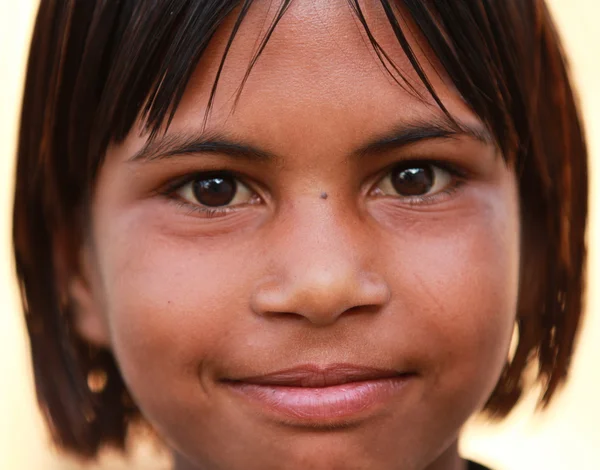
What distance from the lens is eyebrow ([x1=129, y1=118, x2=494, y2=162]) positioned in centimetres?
99

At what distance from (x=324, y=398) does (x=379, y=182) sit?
0.22 m

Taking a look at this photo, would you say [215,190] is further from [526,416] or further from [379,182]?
[526,416]

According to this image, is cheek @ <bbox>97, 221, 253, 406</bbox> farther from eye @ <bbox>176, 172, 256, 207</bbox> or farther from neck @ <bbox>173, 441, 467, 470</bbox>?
neck @ <bbox>173, 441, 467, 470</bbox>

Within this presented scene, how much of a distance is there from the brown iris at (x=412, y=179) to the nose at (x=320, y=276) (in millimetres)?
90

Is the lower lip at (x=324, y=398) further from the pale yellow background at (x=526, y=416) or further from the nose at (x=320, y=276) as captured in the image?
the pale yellow background at (x=526, y=416)

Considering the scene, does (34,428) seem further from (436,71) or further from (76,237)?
(436,71)

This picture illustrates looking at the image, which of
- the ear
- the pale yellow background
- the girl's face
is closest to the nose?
the girl's face

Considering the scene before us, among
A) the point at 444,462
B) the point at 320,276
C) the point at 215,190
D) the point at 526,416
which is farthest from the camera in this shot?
the point at 526,416

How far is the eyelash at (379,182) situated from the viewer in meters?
1.05

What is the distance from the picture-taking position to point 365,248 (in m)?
0.99

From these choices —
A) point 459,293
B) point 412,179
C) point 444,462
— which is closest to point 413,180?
point 412,179

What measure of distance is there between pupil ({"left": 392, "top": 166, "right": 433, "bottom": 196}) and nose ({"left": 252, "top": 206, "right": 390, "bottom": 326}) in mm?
91

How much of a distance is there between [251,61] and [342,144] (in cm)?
11

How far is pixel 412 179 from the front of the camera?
1067 mm
